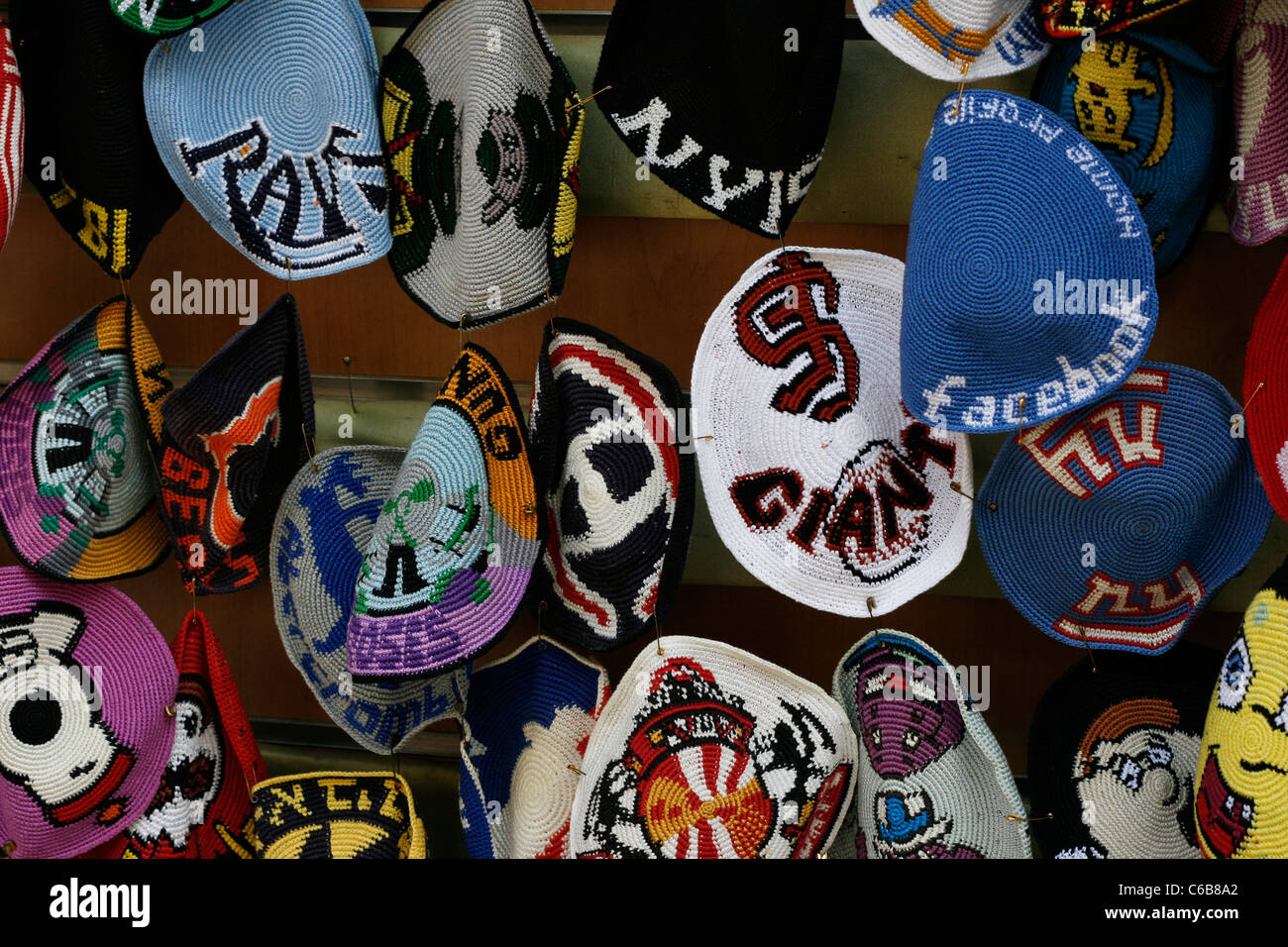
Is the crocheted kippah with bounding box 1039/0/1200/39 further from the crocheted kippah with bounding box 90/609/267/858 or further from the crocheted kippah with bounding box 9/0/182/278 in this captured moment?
the crocheted kippah with bounding box 90/609/267/858

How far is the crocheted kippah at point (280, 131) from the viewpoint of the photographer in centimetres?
104

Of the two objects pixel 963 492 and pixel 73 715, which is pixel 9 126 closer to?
pixel 73 715

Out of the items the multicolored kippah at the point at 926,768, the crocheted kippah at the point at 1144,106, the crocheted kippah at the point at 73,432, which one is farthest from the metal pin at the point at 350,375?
the crocheted kippah at the point at 1144,106

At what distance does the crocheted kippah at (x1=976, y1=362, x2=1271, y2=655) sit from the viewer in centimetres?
94

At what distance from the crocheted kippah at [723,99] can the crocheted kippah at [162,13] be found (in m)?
0.37

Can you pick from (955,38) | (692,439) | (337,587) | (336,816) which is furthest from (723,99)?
(336,816)

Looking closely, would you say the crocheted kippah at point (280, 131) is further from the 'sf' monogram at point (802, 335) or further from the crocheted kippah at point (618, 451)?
the 'sf' monogram at point (802, 335)

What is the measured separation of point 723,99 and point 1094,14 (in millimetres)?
302

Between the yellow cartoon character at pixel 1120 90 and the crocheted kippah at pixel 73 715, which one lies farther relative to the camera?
the crocheted kippah at pixel 73 715

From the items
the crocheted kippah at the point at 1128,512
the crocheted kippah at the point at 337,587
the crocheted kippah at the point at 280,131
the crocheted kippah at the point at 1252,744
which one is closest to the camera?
the crocheted kippah at the point at 1252,744

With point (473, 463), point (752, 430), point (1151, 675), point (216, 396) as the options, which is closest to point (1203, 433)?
point (1151, 675)

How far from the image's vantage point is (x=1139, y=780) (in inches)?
39.5

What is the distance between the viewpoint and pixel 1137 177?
3.03 ft

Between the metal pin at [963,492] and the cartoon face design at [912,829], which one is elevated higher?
the metal pin at [963,492]
